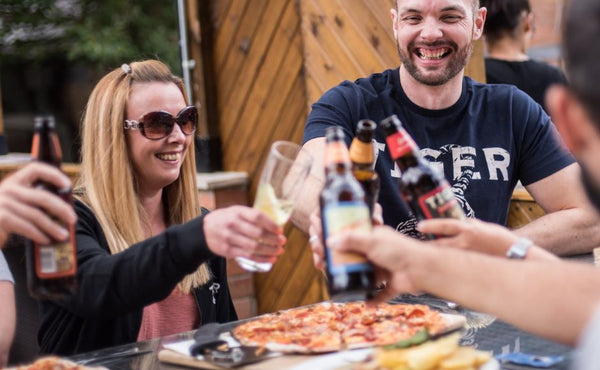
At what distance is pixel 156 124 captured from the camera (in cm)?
245

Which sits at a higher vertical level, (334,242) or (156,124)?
(156,124)

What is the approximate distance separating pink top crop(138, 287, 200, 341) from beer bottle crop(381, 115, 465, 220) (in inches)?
38.3

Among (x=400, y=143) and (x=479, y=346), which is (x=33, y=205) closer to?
(x=400, y=143)

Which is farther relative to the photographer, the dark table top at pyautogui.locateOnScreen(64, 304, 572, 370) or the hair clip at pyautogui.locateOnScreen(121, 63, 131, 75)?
the hair clip at pyautogui.locateOnScreen(121, 63, 131, 75)

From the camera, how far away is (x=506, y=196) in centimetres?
296

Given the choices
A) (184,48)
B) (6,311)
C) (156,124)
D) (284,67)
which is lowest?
(6,311)

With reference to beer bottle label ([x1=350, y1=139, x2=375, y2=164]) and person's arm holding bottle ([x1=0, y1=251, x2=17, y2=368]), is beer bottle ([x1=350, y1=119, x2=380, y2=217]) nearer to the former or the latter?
beer bottle label ([x1=350, y1=139, x2=375, y2=164])

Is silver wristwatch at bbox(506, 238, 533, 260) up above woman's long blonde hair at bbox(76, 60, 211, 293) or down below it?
below

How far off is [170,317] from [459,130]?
1.24 meters

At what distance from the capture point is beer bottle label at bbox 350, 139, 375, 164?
1747 millimetres

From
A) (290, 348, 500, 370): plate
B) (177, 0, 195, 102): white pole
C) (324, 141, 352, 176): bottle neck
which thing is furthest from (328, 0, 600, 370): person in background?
(177, 0, 195, 102): white pole

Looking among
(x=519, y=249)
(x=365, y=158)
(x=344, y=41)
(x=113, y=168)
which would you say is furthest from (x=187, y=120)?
(x=344, y=41)

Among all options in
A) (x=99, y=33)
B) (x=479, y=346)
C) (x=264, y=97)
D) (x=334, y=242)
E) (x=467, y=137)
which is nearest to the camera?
(x=334, y=242)

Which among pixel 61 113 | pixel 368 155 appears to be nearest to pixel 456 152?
pixel 368 155
